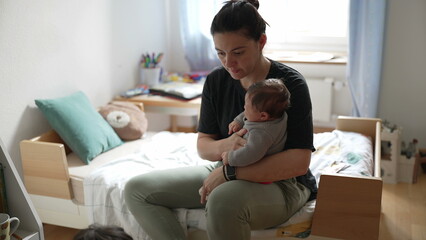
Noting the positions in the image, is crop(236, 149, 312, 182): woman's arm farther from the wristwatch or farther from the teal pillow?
the teal pillow

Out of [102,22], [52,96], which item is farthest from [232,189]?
[102,22]

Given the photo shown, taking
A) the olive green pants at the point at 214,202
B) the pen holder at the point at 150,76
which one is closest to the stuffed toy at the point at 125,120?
the pen holder at the point at 150,76

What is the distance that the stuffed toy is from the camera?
2695 mm

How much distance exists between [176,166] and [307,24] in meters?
1.81

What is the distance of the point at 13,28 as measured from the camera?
7.54 ft

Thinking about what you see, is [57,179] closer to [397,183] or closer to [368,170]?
[368,170]

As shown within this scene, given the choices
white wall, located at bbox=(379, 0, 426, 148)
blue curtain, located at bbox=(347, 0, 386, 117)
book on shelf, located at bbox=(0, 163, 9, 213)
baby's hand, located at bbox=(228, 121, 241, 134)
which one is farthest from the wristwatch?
white wall, located at bbox=(379, 0, 426, 148)

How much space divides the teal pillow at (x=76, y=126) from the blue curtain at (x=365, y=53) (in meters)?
1.65

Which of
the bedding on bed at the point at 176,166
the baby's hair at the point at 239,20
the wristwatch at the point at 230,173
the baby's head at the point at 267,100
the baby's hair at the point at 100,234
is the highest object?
the baby's hair at the point at 239,20

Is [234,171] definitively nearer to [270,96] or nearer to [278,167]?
[278,167]

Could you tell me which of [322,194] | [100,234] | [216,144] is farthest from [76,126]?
[322,194]

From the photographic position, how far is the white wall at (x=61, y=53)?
232 cm

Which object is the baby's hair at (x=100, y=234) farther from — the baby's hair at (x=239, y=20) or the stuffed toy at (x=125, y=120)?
the stuffed toy at (x=125, y=120)

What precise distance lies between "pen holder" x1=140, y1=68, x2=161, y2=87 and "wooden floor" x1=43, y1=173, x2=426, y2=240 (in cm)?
125
